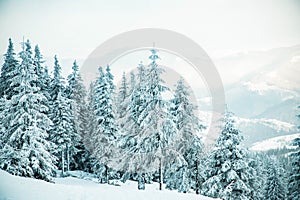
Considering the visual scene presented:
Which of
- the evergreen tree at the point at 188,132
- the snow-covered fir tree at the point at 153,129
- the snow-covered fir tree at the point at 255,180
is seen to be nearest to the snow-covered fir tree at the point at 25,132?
the snow-covered fir tree at the point at 153,129

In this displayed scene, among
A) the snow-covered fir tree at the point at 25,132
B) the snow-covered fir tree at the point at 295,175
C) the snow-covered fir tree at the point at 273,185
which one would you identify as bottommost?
the snow-covered fir tree at the point at 273,185

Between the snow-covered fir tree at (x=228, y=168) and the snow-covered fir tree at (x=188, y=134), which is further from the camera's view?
the snow-covered fir tree at (x=188, y=134)

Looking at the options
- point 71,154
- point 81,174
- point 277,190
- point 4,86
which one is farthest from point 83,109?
point 277,190

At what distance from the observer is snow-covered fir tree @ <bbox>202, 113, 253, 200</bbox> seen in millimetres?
21750

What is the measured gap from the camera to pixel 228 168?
21.9 metres

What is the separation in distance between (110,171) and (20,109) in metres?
14.5

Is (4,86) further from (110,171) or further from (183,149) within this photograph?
(183,149)

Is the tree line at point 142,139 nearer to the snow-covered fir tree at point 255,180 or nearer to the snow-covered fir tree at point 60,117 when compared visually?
the snow-covered fir tree at point 255,180

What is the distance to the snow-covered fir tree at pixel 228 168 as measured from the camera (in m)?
21.8

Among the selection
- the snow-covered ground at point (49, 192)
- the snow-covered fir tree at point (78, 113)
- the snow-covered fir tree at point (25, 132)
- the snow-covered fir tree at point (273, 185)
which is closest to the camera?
the snow-covered ground at point (49, 192)

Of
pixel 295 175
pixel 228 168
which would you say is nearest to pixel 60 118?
pixel 228 168

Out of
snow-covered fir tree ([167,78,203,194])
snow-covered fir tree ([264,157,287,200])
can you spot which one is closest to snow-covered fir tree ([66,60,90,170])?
snow-covered fir tree ([167,78,203,194])

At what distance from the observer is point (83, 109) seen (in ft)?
124

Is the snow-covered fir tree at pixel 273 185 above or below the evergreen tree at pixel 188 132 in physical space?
below
